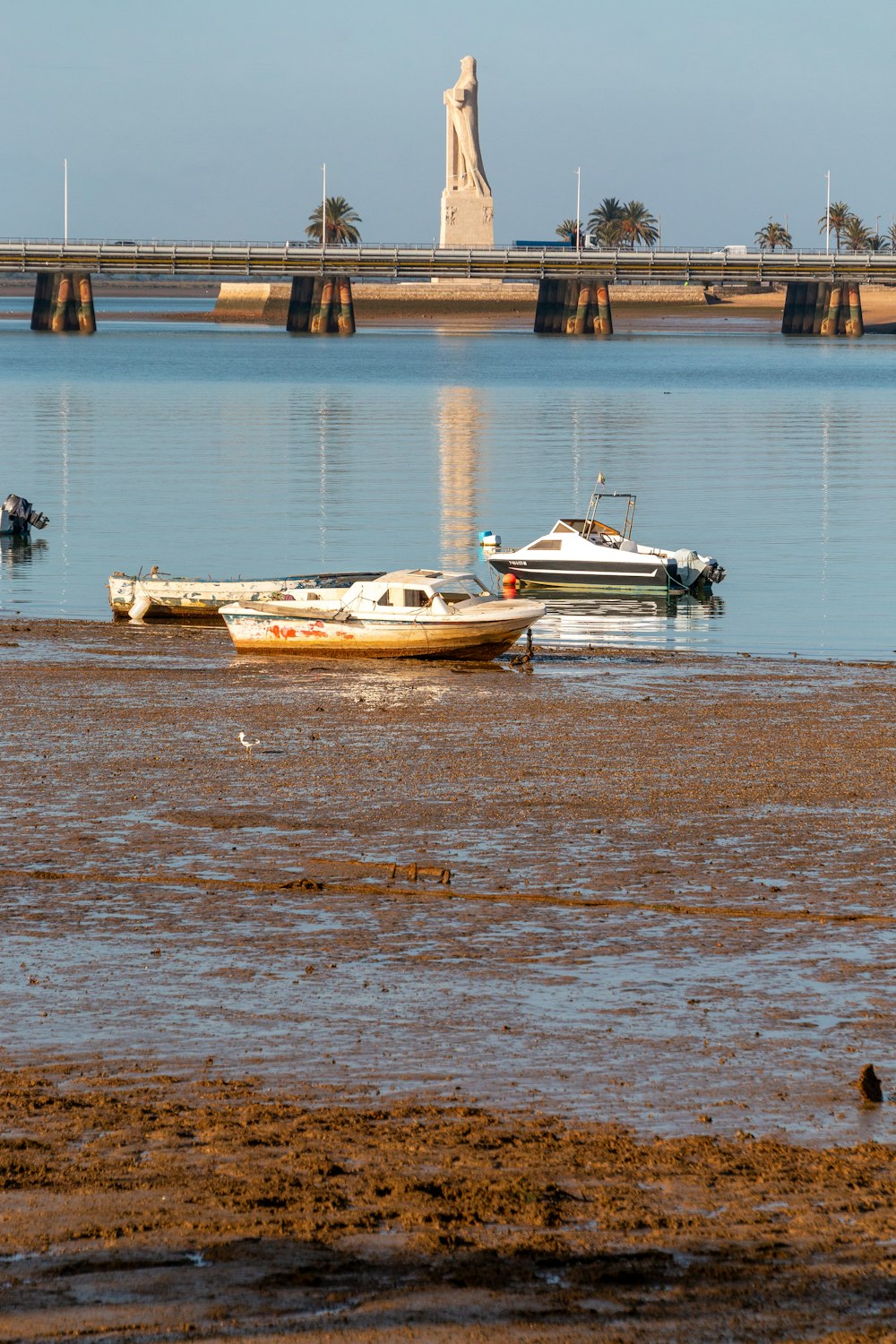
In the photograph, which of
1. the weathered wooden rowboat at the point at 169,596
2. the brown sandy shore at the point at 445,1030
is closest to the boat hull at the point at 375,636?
the weathered wooden rowboat at the point at 169,596

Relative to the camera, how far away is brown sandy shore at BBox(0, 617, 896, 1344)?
9234 mm

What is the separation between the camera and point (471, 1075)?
12695mm

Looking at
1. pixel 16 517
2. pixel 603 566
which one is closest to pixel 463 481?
pixel 16 517

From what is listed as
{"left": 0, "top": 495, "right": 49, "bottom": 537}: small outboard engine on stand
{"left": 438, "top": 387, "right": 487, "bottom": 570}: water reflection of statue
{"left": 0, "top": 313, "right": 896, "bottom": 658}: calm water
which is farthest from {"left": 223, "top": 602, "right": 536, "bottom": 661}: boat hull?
{"left": 0, "top": 495, "right": 49, "bottom": 537}: small outboard engine on stand

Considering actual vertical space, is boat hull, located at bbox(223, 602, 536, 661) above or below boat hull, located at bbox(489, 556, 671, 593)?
below

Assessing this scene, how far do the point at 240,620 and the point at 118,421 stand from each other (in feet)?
220

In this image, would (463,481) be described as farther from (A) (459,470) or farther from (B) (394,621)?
(B) (394,621)

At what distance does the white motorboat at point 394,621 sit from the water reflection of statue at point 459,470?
12.2m

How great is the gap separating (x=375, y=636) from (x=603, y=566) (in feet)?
42.2

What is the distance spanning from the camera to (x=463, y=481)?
228ft

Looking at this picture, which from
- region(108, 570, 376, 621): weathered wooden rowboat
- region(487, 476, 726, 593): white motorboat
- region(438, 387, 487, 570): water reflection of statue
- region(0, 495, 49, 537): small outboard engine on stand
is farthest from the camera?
region(0, 495, 49, 537): small outboard engine on stand

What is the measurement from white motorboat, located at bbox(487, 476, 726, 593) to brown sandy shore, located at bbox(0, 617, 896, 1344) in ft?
58.8

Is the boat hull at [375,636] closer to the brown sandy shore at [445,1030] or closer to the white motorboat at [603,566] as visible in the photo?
the brown sandy shore at [445,1030]

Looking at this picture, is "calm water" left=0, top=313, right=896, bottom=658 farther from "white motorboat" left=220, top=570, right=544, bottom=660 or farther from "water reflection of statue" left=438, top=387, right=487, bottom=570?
"white motorboat" left=220, top=570, right=544, bottom=660
